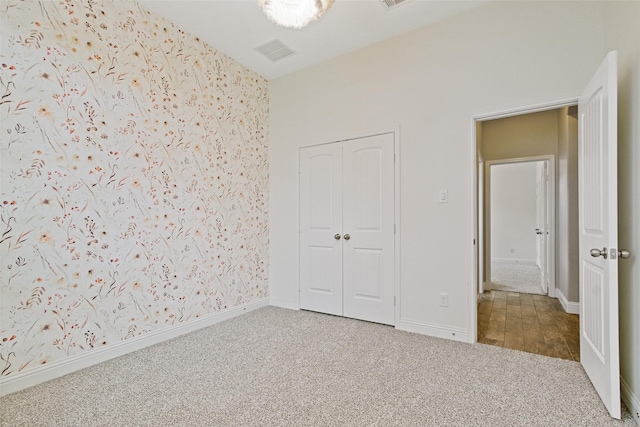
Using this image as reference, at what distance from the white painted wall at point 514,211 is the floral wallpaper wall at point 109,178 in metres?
7.66

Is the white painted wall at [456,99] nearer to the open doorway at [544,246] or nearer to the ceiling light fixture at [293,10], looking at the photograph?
the open doorway at [544,246]

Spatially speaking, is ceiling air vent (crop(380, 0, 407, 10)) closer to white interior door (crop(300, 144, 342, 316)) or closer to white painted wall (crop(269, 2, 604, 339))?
white painted wall (crop(269, 2, 604, 339))

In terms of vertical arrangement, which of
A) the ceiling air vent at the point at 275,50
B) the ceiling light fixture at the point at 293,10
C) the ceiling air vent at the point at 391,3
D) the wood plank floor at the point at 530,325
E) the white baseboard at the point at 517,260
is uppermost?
the ceiling air vent at the point at 391,3

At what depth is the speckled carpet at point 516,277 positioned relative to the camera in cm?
492

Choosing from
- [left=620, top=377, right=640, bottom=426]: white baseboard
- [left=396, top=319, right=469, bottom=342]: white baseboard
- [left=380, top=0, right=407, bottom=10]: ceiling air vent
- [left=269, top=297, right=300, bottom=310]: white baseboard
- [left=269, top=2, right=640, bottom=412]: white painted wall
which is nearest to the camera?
[left=620, top=377, right=640, bottom=426]: white baseboard

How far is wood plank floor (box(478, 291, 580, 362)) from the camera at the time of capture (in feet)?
8.70

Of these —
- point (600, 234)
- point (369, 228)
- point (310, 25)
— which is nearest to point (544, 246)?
point (369, 228)

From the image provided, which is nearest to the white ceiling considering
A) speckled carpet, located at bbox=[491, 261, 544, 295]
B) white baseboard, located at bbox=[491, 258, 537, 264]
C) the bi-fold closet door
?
the bi-fold closet door

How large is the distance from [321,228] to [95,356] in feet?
7.96

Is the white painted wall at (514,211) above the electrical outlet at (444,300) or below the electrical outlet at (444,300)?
above

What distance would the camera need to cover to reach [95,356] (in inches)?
93.1

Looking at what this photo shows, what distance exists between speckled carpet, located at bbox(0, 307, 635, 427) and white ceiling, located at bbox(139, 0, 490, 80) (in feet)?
9.93

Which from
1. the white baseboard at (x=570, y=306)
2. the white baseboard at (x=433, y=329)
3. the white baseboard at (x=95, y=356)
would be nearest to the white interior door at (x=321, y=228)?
the white baseboard at (x=433, y=329)

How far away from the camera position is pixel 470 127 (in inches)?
108
